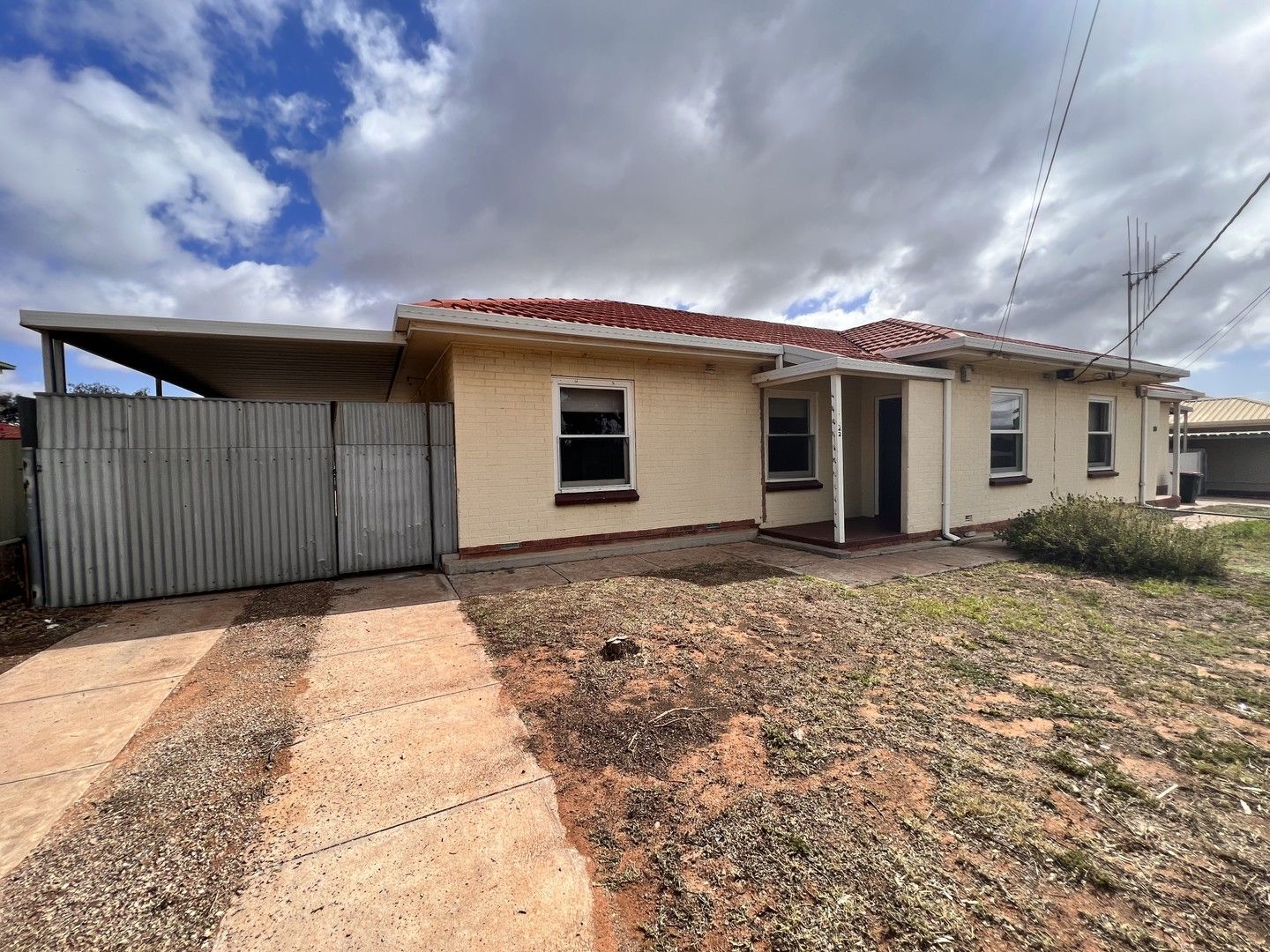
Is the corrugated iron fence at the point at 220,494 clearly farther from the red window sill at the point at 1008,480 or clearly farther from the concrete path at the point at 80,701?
the red window sill at the point at 1008,480

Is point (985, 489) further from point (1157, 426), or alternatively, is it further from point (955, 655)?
point (1157, 426)

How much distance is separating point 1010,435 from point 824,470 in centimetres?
366

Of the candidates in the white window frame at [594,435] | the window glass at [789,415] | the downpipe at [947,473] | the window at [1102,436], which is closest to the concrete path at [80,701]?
the white window frame at [594,435]

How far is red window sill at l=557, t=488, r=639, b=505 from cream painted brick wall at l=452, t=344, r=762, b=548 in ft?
0.35

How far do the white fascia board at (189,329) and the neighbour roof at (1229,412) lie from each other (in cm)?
2441

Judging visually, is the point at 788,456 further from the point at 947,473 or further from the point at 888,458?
the point at 947,473

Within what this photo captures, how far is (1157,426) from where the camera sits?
1314cm

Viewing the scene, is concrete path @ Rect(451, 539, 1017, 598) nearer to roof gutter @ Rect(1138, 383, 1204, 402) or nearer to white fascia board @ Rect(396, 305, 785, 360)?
white fascia board @ Rect(396, 305, 785, 360)

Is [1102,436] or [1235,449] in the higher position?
[1102,436]

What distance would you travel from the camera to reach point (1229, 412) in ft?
65.2

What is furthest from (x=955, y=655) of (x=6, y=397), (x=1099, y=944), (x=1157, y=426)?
(x=6, y=397)

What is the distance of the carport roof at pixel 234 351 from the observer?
551cm

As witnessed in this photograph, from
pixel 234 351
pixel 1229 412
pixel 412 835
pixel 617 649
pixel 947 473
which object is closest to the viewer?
pixel 412 835

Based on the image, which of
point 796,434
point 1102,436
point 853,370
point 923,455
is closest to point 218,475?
point 853,370
